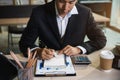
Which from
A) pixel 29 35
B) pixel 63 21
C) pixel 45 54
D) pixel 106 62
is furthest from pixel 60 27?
pixel 106 62

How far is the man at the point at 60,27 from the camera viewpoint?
1605 mm

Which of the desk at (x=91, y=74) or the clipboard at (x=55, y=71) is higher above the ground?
the clipboard at (x=55, y=71)

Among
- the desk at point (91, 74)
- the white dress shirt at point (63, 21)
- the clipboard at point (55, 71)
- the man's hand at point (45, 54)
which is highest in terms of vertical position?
the white dress shirt at point (63, 21)

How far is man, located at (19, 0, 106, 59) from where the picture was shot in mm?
1605

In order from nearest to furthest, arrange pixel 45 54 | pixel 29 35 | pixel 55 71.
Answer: pixel 55 71, pixel 45 54, pixel 29 35

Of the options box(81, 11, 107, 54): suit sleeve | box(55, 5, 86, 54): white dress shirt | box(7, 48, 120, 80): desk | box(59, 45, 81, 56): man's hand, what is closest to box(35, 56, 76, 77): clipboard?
box(7, 48, 120, 80): desk

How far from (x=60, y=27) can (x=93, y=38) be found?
0.94 feet

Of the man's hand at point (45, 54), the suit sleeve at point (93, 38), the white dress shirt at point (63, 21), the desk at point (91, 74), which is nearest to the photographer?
the desk at point (91, 74)

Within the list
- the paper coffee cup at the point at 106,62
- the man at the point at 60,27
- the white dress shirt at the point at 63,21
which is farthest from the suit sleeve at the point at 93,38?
the paper coffee cup at the point at 106,62

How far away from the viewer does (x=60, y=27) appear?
66.4 inches

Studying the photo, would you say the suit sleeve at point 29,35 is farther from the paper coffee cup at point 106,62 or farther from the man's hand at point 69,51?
the paper coffee cup at point 106,62

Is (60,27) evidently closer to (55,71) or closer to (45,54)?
(45,54)

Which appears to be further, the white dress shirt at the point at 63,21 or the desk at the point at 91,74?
the white dress shirt at the point at 63,21

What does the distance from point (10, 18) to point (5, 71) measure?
7.73 ft
